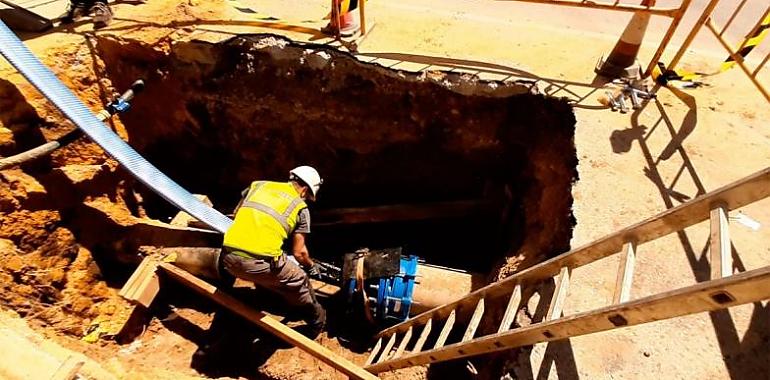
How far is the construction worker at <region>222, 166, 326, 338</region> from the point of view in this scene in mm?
3998

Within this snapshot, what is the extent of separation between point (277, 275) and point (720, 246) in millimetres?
3352

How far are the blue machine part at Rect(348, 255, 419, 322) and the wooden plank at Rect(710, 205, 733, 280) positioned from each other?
2852 millimetres

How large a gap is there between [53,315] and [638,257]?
209 inches

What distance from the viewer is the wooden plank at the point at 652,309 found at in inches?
64.9

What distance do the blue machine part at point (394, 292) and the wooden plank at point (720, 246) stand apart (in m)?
2.85

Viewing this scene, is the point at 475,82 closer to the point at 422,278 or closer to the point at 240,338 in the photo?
the point at 422,278

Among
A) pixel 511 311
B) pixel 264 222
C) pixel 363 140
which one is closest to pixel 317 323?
pixel 264 222

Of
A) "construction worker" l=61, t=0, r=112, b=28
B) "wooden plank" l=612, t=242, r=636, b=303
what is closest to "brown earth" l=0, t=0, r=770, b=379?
"construction worker" l=61, t=0, r=112, b=28

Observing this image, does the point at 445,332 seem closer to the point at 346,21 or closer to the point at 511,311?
the point at 511,311

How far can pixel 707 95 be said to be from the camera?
4910 millimetres

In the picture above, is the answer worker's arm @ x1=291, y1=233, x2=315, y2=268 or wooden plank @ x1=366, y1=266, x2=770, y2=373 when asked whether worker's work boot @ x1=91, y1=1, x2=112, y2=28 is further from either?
wooden plank @ x1=366, y1=266, x2=770, y2=373

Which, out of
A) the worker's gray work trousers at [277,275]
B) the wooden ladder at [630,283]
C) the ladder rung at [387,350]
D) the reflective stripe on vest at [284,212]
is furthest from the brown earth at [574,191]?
the reflective stripe on vest at [284,212]

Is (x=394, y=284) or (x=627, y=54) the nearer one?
(x=394, y=284)

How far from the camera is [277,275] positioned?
4.23 metres
